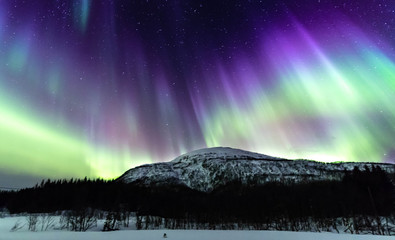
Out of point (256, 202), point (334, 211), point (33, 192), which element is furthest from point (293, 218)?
point (33, 192)

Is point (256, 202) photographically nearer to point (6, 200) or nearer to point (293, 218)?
point (293, 218)

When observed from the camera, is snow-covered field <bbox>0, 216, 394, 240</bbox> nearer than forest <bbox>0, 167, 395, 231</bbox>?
Yes

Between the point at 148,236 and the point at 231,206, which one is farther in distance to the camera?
the point at 231,206

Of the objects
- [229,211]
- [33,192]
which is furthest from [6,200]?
[229,211]

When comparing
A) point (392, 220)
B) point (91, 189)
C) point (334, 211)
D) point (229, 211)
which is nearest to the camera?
point (392, 220)

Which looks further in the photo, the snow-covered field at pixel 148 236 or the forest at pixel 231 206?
the forest at pixel 231 206

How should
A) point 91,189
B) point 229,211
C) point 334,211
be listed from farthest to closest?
point 91,189 → point 229,211 → point 334,211

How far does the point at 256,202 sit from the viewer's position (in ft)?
473

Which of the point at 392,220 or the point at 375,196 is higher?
the point at 375,196

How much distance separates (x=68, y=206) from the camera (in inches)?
4712

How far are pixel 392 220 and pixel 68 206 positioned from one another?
137 metres

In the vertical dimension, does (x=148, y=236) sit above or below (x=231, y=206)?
below

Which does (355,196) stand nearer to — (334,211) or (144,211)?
(334,211)

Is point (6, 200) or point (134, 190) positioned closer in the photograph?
point (6, 200)
